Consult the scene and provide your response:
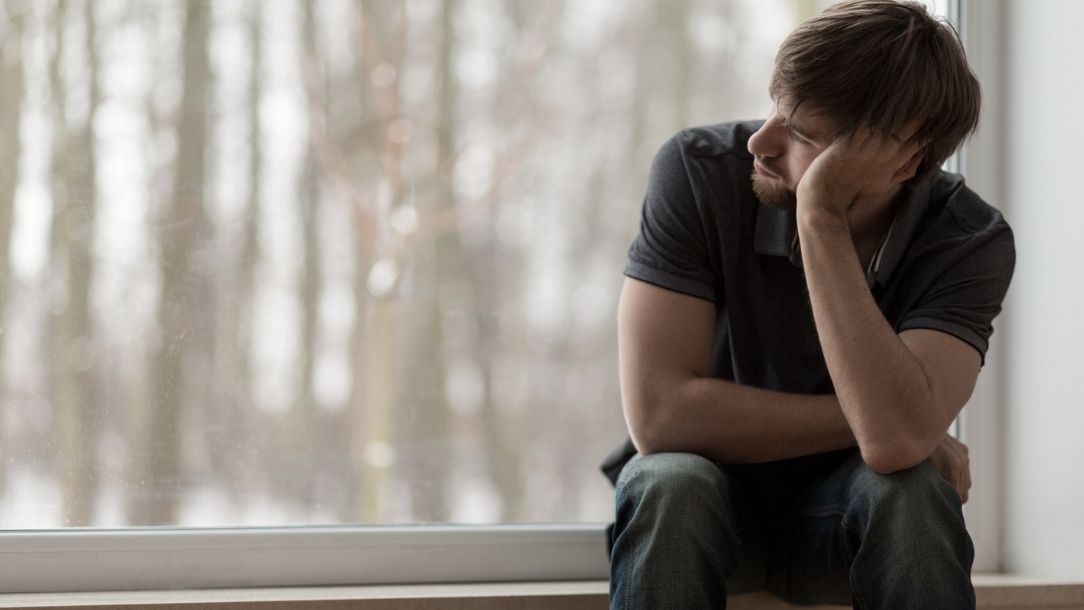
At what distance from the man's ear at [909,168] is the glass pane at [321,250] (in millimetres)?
467

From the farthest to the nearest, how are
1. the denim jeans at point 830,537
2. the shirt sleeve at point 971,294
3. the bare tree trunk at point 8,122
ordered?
the bare tree trunk at point 8,122, the shirt sleeve at point 971,294, the denim jeans at point 830,537

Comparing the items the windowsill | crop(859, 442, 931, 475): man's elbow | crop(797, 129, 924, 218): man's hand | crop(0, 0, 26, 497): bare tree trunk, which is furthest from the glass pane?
crop(859, 442, 931, 475): man's elbow

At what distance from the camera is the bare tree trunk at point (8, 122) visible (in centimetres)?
155

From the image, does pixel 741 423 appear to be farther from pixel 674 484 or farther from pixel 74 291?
pixel 74 291

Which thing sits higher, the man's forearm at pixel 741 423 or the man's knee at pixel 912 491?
the man's forearm at pixel 741 423

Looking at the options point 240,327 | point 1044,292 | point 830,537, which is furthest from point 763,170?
point 240,327

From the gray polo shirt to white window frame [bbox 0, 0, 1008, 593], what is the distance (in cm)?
23

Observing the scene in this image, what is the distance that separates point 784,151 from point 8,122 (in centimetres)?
114

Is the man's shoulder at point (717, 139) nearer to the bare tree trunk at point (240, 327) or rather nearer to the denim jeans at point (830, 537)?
the denim jeans at point (830, 537)

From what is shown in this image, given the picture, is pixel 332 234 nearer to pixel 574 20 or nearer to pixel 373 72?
pixel 373 72

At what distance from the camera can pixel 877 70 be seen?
1.28m

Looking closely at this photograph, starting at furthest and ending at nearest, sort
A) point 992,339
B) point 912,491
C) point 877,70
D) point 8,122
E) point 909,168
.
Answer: point 992,339 < point 8,122 < point 909,168 < point 877,70 < point 912,491

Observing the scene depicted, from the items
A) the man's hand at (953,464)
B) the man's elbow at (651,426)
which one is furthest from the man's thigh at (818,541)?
the man's elbow at (651,426)

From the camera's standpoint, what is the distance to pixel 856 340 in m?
1.25
